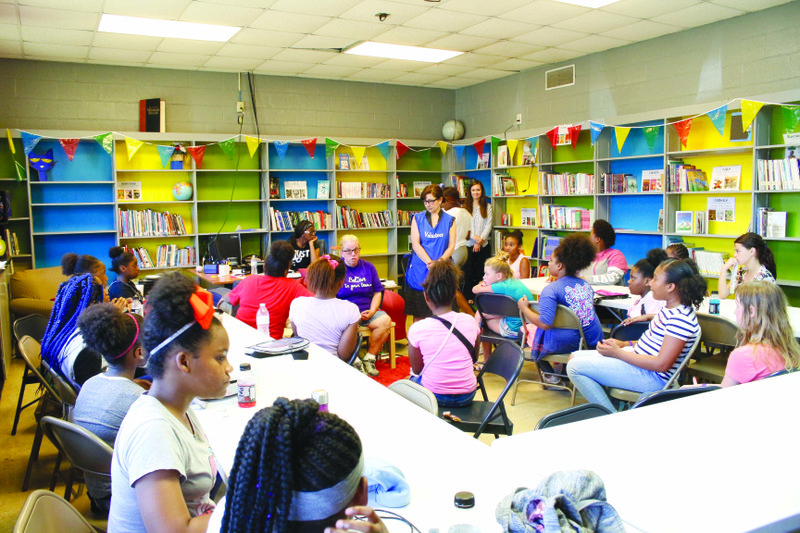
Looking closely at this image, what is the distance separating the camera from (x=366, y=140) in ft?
27.0

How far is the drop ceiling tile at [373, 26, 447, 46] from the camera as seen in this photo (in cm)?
591

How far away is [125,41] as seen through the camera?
19.7ft

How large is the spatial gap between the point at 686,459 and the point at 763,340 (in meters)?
1.34

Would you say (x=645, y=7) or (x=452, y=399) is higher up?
(x=645, y=7)

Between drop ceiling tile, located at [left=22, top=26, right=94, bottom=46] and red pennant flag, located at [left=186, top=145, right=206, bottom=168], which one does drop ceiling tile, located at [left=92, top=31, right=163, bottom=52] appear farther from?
red pennant flag, located at [left=186, top=145, right=206, bottom=168]

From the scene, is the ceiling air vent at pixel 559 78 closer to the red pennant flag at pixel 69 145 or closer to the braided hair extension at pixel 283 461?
the red pennant flag at pixel 69 145

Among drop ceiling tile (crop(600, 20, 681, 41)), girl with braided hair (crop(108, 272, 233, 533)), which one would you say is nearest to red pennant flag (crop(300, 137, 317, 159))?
drop ceiling tile (crop(600, 20, 681, 41))

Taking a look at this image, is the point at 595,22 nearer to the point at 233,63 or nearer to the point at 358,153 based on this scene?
the point at 358,153

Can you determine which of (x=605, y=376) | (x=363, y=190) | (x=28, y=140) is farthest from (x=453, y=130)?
(x=605, y=376)

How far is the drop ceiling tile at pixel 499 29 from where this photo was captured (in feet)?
18.5

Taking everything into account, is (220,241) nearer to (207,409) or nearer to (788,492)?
(207,409)

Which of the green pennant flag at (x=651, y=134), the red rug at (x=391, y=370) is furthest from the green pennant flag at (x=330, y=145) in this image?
the green pennant flag at (x=651, y=134)

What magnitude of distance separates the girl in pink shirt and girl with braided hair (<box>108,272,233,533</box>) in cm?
209

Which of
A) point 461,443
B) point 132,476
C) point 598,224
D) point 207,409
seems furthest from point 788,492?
point 598,224
